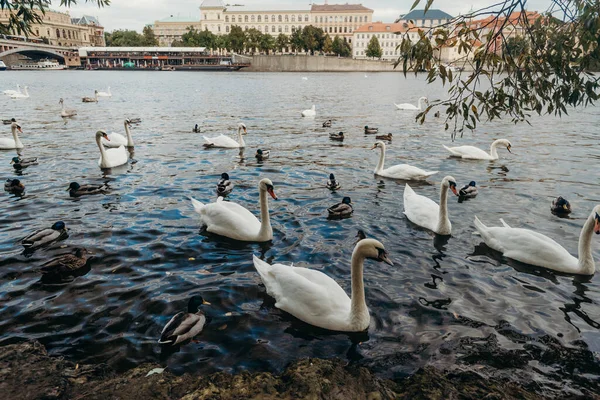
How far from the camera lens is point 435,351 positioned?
4.93 meters

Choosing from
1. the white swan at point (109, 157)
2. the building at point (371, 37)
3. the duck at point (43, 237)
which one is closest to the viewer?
the duck at point (43, 237)

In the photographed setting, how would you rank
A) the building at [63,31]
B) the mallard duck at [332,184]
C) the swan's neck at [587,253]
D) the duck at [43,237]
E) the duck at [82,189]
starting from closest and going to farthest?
the swan's neck at [587,253], the duck at [43,237], the duck at [82,189], the mallard duck at [332,184], the building at [63,31]

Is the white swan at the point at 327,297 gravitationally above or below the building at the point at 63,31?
below

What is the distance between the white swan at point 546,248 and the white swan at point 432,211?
0.92 metres

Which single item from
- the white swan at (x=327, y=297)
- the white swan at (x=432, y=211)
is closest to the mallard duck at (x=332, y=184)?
the white swan at (x=432, y=211)

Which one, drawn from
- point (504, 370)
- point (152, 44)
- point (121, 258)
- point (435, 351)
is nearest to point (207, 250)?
point (121, 258)

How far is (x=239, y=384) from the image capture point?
3951mm

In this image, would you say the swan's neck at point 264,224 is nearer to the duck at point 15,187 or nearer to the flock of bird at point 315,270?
the flock of bird at point 315,270

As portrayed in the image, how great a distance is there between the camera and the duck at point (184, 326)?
490 cm

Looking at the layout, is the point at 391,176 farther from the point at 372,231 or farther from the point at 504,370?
the point at 504,370

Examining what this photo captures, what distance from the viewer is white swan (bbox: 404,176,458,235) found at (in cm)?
836

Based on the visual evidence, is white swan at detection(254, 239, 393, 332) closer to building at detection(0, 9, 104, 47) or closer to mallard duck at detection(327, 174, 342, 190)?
mallard duck at detection(327, 174, 342, 190)

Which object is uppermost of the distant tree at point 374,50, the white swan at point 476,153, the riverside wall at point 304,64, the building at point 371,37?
the building at point 371,37

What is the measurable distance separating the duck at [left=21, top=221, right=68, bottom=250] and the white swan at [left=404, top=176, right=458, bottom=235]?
7150 mm
